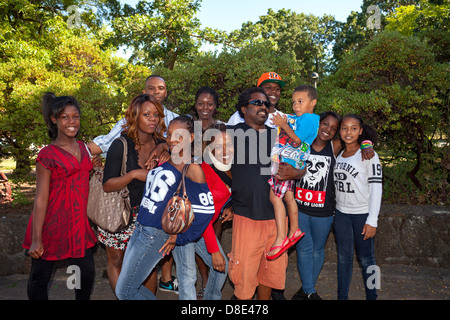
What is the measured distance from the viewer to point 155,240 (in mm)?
2600

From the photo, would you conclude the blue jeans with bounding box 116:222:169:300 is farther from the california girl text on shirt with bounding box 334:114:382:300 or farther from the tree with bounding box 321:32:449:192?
the tree with bounding box 321:32:449:192

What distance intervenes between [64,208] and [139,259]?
0.93 metres

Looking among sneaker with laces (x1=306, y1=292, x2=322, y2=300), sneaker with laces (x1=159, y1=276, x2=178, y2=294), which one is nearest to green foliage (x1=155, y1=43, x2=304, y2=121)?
sneaker with laces (x1=159, y1=276, x2=178, y2=294)

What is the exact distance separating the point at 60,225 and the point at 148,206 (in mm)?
940

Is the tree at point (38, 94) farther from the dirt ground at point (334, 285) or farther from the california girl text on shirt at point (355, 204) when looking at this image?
the california girl text on shirt at point (355, 204)

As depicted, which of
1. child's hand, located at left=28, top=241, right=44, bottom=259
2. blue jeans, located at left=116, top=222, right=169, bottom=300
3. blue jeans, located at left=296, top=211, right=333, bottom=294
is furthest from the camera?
blue jeans, located at left=296, top=211, right=333, bottom=294

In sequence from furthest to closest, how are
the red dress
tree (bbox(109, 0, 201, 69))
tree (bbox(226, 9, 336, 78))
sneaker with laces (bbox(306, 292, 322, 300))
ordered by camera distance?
tree (bbox(226, 9, 336, 78)) < tree (bbox(109, 0, 201, 69)) < sneaker with laces (bbox(306, 292, 322, 300)) < the red dress

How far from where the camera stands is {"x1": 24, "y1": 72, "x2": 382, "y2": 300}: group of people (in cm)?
266

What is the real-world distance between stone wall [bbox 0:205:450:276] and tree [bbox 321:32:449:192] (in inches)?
57.0

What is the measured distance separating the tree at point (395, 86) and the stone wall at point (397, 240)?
4.75ft

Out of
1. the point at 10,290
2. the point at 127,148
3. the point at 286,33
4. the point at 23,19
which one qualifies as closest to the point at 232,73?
the point at 127,148

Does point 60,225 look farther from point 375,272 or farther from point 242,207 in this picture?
point 375,272

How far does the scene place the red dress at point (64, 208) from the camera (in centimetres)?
289
